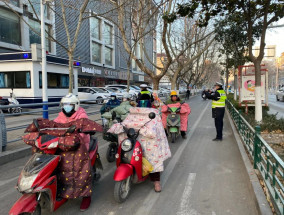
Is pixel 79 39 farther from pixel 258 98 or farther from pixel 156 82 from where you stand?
pixel 258 98

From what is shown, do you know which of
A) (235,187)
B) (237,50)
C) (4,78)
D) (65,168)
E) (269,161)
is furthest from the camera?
(4,78)

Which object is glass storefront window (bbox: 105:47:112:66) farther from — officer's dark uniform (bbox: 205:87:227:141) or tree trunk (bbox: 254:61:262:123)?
officer's dark uniform (bbox: 205:87:227:141)

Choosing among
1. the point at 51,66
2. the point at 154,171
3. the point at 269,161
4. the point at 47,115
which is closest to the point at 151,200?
the point at 154,171

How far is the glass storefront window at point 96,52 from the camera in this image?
1271 inches

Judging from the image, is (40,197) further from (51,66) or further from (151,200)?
(51,66)

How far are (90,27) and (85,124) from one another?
98.8 ft

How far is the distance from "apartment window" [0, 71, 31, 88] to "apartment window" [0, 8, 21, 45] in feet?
11.2

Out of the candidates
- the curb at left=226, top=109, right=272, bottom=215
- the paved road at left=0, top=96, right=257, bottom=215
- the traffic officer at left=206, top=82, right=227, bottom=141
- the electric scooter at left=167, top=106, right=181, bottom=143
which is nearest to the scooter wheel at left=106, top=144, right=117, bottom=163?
the paved road at left=0, top=96, right=257, bottom=215

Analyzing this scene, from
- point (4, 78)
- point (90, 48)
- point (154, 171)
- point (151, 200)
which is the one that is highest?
point (90, 48)

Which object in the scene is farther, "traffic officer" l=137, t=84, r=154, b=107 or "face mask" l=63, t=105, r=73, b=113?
"traffic officer" l=137, t=84, r=154, b=107

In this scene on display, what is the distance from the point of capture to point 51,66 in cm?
Answer: 1892

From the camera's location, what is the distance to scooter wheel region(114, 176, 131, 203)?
141 inches

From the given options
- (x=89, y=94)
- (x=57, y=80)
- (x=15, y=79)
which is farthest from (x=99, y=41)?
(x=15, y=79)

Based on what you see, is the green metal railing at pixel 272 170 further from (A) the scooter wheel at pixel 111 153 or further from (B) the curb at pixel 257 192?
(A) the scooter wheel at pixel 111 153
